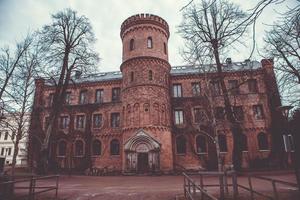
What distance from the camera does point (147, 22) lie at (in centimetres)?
2514

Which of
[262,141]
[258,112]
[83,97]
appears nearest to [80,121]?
[83,97]

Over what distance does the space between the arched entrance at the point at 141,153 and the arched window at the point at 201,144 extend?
5.73m

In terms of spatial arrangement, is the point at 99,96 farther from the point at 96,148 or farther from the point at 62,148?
the point at 62,148

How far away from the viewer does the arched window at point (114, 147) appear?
82.8 feet

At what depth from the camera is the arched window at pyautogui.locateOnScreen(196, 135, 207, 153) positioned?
24386 millimetres

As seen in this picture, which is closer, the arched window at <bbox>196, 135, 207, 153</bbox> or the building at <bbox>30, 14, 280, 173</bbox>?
the building at <bbox>30, 14, 280, 173</bbox>

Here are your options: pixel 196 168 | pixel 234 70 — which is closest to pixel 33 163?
pixel 196 168

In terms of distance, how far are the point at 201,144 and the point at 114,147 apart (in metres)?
9.89

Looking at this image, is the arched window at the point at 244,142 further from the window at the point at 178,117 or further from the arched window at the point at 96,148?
the arched window at the point at 96,148

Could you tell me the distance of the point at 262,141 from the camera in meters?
24.1

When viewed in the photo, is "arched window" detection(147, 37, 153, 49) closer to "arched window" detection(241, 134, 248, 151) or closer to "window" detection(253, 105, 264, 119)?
"window" detection(253, 105, 264, 119)

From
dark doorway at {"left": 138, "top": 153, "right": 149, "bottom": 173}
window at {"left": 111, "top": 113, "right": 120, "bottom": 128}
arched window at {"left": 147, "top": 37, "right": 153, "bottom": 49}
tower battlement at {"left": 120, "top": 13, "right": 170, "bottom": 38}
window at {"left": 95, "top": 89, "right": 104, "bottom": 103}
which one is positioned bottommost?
dark doorway at {"left": 138, "top": 153, "right": 149, "bottom": 173}

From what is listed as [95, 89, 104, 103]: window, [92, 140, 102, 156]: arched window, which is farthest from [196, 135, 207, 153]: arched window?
[95, 89, 104, 103]: window

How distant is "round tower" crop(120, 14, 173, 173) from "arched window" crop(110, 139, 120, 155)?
11.6 feet
